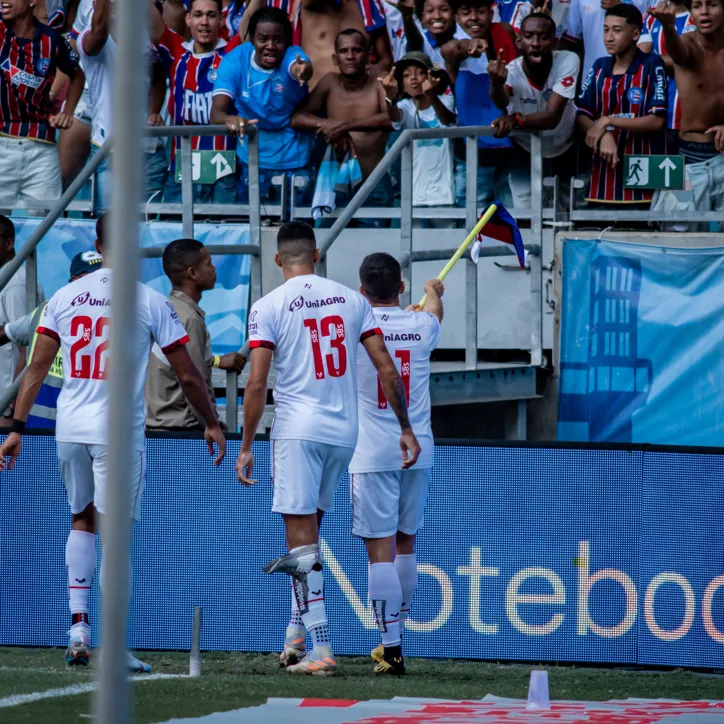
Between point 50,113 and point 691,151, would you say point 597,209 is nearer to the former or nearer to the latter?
point 691,151

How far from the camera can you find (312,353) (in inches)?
261

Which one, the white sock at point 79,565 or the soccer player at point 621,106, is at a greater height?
the soccer player at point 621,106

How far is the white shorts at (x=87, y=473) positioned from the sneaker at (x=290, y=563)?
0.69 meters

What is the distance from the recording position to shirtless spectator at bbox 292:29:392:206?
10.3m

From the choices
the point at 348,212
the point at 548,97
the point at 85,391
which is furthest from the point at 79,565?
the point at 548,97

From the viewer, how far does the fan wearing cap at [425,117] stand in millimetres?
10297

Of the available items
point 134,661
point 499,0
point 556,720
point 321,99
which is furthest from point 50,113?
point 556,720

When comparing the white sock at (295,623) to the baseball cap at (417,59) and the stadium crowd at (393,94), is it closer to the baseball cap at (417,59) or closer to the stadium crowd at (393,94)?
the stadium crowd at (393,94)

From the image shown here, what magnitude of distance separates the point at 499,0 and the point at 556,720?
7.73m

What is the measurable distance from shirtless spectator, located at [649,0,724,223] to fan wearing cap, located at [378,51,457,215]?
1.62 metres

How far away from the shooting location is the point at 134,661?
662cm

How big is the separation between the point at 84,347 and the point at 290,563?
1403 mm

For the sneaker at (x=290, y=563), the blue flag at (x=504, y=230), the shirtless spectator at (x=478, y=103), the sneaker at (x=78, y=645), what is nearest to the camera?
the sneaker at (x=290, y=563)

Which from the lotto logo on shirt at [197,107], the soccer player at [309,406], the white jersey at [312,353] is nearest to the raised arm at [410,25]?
the lotto logo on shirt at [197,107]
